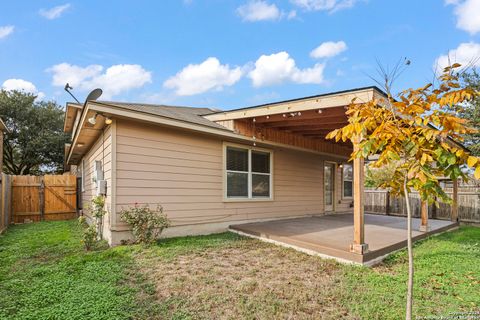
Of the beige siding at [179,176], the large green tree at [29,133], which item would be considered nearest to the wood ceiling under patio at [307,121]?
the beige siding at [179,176]

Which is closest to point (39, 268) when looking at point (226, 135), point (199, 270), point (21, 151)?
point (199, 270)

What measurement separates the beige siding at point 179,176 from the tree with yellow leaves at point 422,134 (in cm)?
420

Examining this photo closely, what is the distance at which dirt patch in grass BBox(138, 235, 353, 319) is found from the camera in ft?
8.96

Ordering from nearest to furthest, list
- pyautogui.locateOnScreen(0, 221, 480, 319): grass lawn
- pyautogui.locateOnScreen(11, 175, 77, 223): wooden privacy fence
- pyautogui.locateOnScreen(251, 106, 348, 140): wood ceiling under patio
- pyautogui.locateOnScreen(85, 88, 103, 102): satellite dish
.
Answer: pyautogui.locateOnScreen(0, 221, 480, 319): grass lawn, pyautogui.locateOnScreen(251, 106, 348, 140): wood ceiling under patio, pyautogui.locateOnScreen(85, 88, 103, 102): satellite dish, pyautogui.locateOnScreen(11, 175, 77, 223): wooden privacy fence

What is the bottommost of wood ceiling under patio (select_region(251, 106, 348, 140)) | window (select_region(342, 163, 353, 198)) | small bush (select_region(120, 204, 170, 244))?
small bush (select_region(120, 204, 170, 244))

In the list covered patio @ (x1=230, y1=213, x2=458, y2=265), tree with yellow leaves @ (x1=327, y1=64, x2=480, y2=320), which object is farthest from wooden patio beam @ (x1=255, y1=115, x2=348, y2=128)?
tree with yellow leaves @ (x1=327, y1=64, x2=480, y2=320)

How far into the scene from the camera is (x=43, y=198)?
990 cm

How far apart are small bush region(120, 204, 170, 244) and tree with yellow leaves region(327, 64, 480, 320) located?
3945 mm

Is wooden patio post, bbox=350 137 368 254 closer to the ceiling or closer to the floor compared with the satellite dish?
closer to the floor

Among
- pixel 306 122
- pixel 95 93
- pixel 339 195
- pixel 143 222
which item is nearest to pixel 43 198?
pixel 95 93

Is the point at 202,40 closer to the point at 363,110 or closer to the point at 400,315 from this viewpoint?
the point at 363,110

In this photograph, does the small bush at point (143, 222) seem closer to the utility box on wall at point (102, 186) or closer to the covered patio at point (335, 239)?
the utility box on wall at point (102, 186)

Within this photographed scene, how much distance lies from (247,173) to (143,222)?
10.6 ft

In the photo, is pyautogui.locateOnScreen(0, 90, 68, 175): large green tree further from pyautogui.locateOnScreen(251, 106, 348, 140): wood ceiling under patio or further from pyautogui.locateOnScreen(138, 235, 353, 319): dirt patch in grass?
pyautogui.locateOnScreen(138, 235, 353, 319): dirt patch in grass
